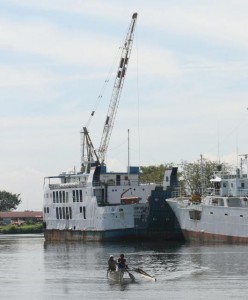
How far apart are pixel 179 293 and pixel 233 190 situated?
51.5m

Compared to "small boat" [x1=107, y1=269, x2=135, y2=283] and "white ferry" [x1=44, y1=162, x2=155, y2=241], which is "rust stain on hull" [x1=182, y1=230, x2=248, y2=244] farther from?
→ "small boat" [x1=107, y1=269, x2=135, y2=283]

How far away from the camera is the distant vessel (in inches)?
4491

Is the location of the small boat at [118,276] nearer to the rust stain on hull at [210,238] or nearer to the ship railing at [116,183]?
the rust stain on hull at [210,238]

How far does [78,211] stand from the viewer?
13912 centimetres

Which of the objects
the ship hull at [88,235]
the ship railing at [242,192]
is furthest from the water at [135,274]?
the ship railing at [242,192]

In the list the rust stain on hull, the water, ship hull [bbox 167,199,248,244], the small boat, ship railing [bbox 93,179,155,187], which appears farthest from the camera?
ship railing [bbox 93,179,155,187]

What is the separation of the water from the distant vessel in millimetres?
3158

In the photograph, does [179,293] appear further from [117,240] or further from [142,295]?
[117,240]

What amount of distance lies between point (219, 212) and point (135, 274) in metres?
38.7

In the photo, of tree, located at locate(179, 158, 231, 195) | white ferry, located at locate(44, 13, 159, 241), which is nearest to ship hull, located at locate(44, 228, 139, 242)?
white ferry, located at locate(44, 13, 159, 241)

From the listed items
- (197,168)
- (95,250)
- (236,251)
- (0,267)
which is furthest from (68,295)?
(197,168)

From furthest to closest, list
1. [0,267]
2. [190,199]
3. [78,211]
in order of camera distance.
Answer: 1. [78,211]
2. [190,199]
3. [0,267]

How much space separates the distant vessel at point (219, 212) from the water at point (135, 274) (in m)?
3.16

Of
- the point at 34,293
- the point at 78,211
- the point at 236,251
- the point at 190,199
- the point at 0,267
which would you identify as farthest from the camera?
the point at 78,211
